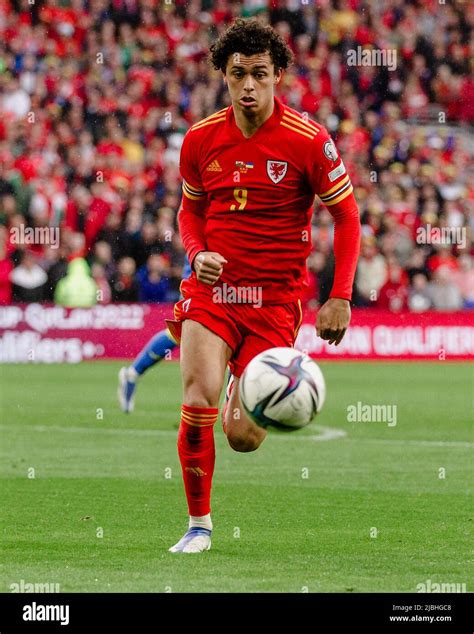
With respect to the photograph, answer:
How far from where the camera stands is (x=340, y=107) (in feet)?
82.9

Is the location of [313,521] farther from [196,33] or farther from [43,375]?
[196,33]

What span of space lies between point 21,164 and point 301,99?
5.41m

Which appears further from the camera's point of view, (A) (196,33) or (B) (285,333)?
(A) (196,33)

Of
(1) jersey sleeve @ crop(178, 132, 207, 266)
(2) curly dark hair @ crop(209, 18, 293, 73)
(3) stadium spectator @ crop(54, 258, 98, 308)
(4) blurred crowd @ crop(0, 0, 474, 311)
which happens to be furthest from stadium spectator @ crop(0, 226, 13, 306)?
(2) curly dark hair @ crop(209, 18, 293, 73)

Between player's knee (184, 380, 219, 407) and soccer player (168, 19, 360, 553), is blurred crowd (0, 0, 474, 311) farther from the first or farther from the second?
player's knee (184, 380, 219, 407)

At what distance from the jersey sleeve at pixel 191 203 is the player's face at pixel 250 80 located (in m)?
0.39

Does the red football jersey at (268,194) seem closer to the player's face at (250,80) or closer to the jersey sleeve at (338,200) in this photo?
the jersey sleeve at (338,200)

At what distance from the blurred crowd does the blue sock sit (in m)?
7.05

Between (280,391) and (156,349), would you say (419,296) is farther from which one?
(280,391)

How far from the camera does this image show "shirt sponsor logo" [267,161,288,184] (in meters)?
7.19

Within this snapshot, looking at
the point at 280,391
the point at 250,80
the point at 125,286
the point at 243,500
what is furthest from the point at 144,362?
the point at 125,286

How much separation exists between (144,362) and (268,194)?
6.14 m
